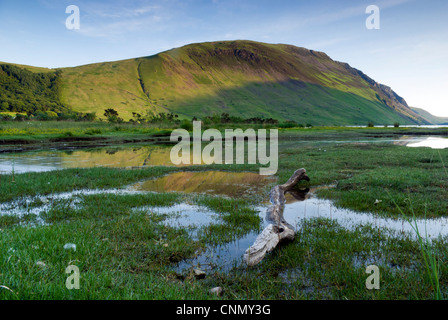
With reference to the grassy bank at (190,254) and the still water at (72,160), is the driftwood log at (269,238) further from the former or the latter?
the still water at (72,160)

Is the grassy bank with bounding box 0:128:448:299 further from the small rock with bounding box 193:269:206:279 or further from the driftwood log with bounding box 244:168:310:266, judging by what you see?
the driftwood log with bounding box 244:168:310:266

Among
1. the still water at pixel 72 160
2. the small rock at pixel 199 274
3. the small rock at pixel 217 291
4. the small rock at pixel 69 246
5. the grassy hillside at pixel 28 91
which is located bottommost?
the small rock at pixel 199 274

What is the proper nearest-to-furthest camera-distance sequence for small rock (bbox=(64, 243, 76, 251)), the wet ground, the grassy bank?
the grassy bank
small rock (bbox=(64, 243, 76, 251))
the wet ground

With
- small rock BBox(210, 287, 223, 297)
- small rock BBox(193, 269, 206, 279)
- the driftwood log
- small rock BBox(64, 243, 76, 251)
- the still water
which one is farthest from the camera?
the still water

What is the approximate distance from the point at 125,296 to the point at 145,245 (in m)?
2.78

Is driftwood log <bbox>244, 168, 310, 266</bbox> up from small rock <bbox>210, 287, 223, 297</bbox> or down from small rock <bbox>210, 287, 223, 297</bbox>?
up

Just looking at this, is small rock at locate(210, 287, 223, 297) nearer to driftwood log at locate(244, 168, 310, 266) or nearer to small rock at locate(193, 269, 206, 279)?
small rock at locate(193, 269, 206, 279)

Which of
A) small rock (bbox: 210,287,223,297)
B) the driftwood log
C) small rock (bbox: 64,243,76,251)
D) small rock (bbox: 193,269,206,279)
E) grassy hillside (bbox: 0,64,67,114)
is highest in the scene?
grassy hillside (bbox: 0,64,67,114)

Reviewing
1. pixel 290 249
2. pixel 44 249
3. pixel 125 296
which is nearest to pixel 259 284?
pixel 290 249

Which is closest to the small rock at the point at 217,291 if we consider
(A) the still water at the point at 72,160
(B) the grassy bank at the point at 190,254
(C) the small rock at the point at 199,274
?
(B) the grassy bank at the point at 190,254

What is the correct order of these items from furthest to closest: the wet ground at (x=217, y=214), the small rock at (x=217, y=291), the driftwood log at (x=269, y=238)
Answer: the wet ground at (x=217, y=214) → the driftwood log at (x=269, y=238) → the small rock at (x=217, y=291)

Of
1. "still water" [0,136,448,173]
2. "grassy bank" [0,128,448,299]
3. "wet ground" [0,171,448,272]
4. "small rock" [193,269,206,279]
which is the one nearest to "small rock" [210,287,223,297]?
"grassy bank" [0,128,448,299]

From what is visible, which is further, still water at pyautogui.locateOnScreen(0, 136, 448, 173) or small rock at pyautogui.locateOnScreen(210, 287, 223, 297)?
still water at pyautogui.locateOnScreen(0, 136, 448, 173)
